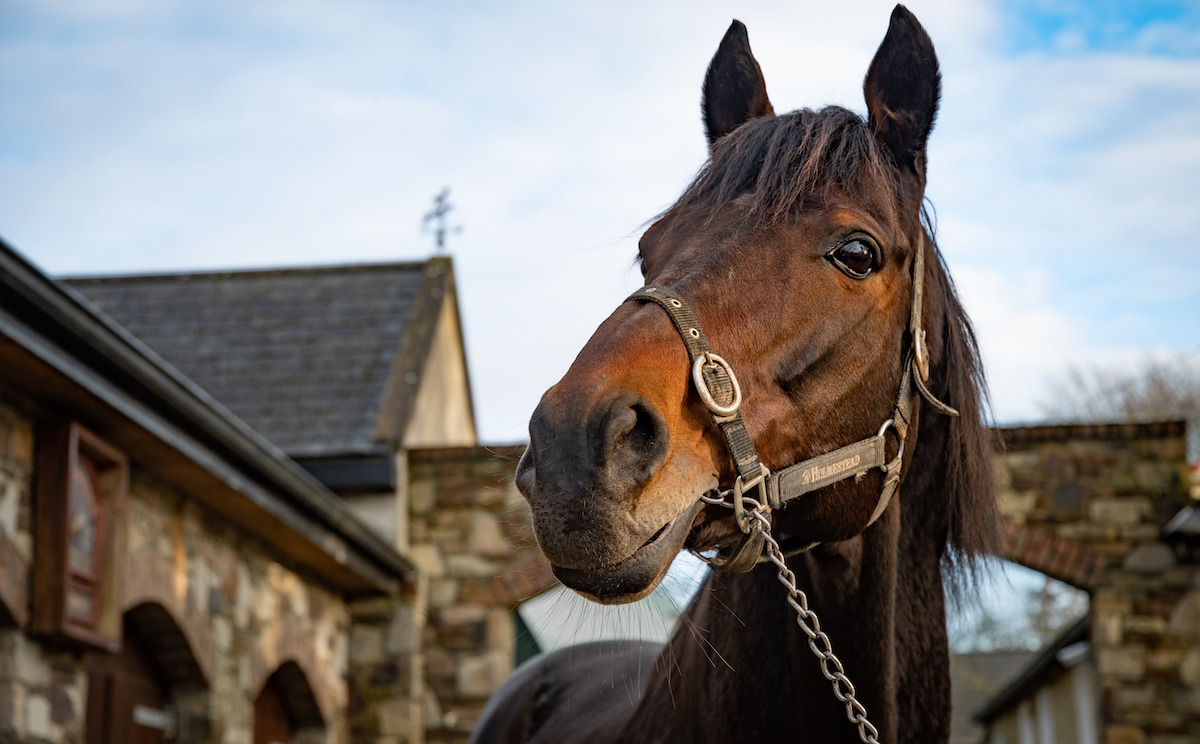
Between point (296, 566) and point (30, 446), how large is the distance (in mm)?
3393

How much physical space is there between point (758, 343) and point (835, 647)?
2.08 ft

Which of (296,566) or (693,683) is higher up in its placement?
(296,566)

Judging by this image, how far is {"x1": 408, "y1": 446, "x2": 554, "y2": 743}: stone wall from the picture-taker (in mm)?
8914

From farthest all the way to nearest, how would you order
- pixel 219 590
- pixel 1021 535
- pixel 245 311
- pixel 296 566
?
pixel 245 311 < pixel 1021 535 < pixel 296 566 < pixel 219 590

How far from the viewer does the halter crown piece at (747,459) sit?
5.40 ft

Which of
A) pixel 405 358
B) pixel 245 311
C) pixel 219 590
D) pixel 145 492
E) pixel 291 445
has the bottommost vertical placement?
pixel 219 590

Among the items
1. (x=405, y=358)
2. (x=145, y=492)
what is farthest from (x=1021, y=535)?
(x=145, y=492)

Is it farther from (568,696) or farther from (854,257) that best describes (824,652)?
(568,696)

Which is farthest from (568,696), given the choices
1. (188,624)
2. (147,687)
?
(147,687)

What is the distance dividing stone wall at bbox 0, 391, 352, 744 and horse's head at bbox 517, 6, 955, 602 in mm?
3356

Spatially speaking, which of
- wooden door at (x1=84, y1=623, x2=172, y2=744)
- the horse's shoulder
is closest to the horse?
the horse's shoulder

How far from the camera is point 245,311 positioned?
440 inches

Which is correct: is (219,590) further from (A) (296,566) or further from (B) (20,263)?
(B) (20,263)

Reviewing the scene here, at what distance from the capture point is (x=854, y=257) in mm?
1905
